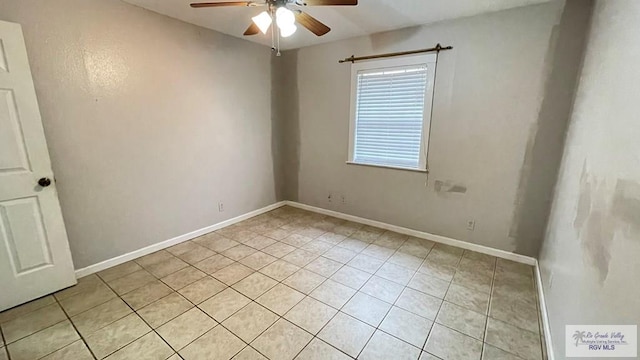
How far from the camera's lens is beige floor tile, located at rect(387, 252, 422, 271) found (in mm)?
2717

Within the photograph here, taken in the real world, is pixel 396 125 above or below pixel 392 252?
above

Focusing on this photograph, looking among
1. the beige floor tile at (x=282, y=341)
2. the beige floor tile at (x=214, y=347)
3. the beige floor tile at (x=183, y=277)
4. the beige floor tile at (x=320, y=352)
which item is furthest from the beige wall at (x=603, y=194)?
the beige floor tile at (x=183, y=277)

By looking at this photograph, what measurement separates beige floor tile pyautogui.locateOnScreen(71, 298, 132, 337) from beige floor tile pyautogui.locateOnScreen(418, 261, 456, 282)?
105 inches

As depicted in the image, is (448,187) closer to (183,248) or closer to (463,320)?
(463,320)

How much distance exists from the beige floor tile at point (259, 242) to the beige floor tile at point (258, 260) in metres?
0.15

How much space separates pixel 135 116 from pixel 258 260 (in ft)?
6.52

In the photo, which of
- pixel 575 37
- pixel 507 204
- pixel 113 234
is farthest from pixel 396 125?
pixel 113 234

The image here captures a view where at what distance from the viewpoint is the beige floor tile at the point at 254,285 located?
2.26 meters

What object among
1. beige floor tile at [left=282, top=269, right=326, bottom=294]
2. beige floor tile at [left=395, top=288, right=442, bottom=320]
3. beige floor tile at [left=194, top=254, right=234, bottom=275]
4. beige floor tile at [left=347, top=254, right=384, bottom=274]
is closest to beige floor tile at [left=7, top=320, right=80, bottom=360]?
beige floor tile at [left=194, top=254, right=234, bottom=275]

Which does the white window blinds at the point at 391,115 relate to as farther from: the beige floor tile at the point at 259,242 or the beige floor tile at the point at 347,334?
the beige floor tile at the point at 347,334

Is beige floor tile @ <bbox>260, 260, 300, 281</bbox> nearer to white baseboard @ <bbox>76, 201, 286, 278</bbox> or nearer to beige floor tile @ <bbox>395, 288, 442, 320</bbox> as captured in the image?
beige floor tile @ <bbox>395, 288, 442, 320</bbox>

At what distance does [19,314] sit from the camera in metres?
1.98

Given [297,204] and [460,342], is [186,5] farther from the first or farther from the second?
[460,342]

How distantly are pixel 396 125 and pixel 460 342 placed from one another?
2406 mm
